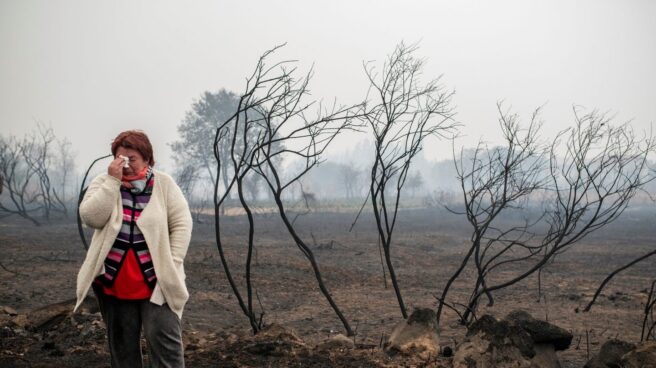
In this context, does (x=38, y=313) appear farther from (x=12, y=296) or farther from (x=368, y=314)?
(x=368, y=314)

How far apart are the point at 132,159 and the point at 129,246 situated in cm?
45

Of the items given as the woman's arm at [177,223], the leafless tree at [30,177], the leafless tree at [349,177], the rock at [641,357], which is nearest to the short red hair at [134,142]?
the woman's arm at [177,223]

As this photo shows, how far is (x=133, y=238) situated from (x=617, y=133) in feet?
18.0

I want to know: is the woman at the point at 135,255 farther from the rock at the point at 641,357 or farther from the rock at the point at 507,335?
the rock at the point at 641,357

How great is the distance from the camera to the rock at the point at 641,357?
10.6 ft

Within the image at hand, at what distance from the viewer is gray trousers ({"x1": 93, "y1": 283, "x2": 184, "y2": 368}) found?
7.32 ft

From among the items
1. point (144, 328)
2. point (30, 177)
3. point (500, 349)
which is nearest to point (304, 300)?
point (500, 349)

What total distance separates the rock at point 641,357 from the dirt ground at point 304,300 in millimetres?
1170

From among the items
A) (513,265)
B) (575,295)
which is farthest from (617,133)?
(513,265)

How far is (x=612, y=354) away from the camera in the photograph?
352cm

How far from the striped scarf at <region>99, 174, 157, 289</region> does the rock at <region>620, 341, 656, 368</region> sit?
334 centimetres

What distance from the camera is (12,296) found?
6777mm

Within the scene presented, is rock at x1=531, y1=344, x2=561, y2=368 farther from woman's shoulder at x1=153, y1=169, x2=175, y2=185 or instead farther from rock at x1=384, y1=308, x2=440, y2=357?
woman's shoulder at x1=153, y1=169, x2=175, y2=185

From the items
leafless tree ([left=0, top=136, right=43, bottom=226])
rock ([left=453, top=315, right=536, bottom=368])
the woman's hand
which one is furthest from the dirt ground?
leafless tree ([left=0, top=136, right=43, bottom=226])
